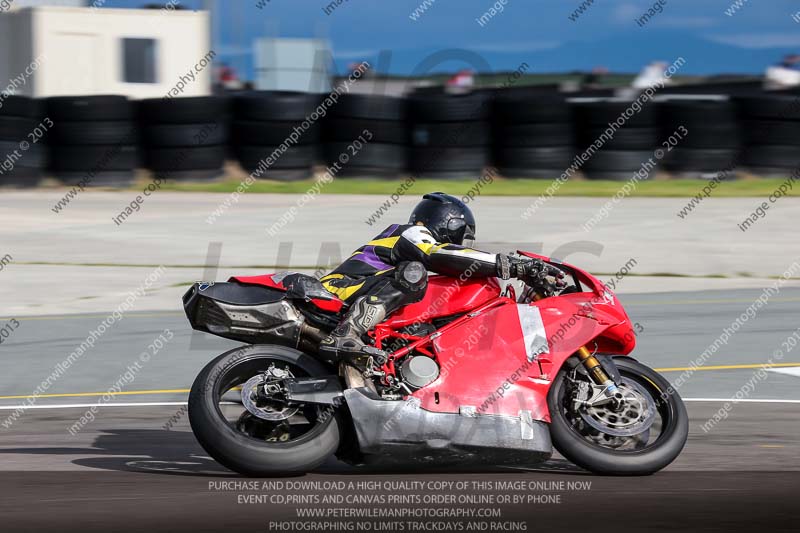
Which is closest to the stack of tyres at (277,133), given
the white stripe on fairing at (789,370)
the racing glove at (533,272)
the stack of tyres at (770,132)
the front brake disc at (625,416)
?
the stack of tyres at (770,132)

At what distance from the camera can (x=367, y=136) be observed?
20078 mm

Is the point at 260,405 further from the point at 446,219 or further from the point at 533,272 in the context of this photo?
the point at 533,272

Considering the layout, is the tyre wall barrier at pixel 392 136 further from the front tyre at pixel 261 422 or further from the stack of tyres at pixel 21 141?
the front tyre at pixel 261 422

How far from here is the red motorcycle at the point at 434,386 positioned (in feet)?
19.4

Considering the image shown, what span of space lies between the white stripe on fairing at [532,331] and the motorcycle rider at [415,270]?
155 millimetres

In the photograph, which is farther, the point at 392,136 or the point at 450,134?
the point at 392,136

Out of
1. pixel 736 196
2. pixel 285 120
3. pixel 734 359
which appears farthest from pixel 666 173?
pixel 734 359

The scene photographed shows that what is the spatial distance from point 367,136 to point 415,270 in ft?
46.3

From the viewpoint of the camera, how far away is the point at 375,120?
19828 mm

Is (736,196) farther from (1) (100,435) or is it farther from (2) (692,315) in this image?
(1) (100,435)

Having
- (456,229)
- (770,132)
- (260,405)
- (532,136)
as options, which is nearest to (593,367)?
(456,229)

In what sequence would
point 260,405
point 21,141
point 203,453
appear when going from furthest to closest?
point 21,141, point 203,453, point 260,405

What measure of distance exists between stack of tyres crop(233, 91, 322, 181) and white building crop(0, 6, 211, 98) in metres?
5.71

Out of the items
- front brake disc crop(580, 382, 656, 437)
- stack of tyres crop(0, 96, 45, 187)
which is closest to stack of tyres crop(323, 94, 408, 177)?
stack of tyres crop(0, 96, 45, 187)
